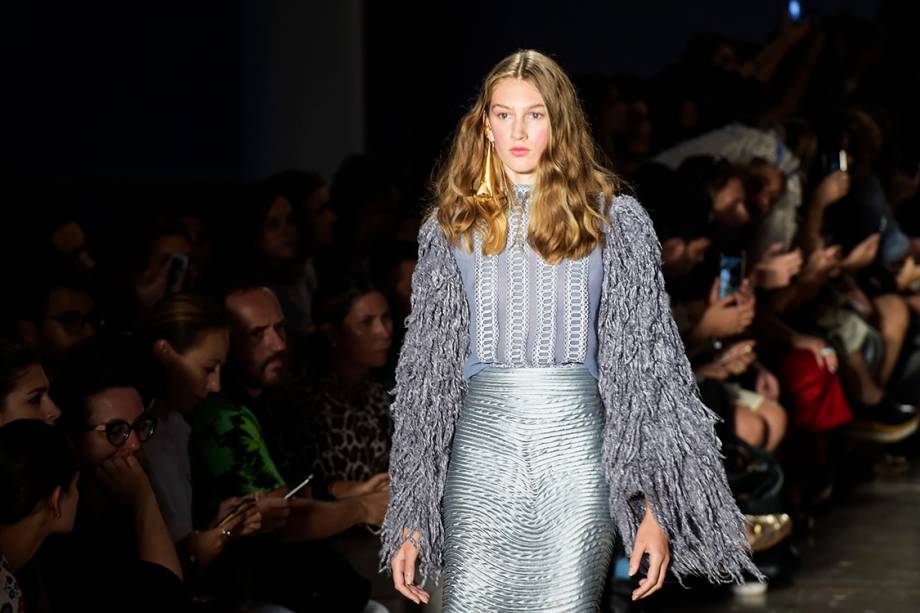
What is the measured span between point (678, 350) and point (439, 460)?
18.2 inches

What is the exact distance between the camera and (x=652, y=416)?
→ 3.10 m

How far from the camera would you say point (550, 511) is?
304cm

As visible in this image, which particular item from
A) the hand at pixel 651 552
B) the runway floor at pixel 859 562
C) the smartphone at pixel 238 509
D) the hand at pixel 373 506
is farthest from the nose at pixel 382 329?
the hand at pixel 651 552

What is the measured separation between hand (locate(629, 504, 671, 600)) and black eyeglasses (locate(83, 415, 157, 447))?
108 cm

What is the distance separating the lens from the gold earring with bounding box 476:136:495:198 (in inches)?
125

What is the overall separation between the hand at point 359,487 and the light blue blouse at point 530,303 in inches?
50.9

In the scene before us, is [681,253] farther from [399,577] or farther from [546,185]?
[399,577]

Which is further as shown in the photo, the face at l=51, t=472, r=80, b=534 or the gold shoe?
the gold shoe

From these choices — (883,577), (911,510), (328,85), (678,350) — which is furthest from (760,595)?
(328,85)

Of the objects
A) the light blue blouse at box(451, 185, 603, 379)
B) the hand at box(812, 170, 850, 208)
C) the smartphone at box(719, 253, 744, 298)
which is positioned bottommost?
the smartphone at box(719, 253, 744, 298)

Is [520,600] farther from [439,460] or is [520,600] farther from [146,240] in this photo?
[146,240]

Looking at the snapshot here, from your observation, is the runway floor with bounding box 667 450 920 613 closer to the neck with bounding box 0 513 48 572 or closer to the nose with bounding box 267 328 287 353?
the nose with bounding box 267 328 287 353

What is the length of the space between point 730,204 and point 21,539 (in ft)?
12.2

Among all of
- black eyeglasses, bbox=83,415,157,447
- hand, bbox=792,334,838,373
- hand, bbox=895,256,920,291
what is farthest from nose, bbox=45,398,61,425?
hand, bbox=895,256,920,291
